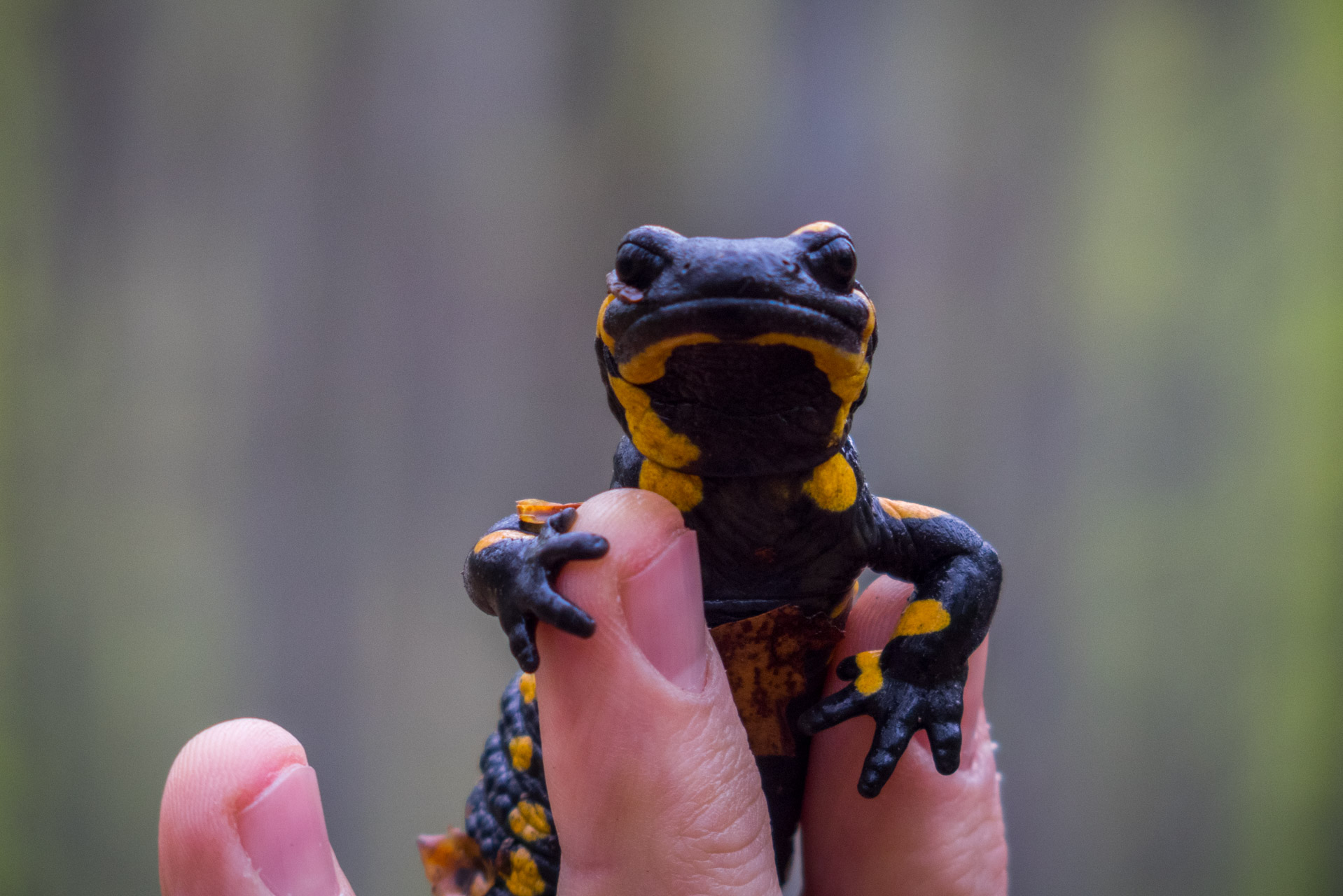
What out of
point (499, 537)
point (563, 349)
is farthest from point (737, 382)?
point (563, 349)

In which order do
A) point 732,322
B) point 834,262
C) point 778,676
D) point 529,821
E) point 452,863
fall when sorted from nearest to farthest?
point 732,322 < point 834,262 < point 778,676 < point 529,821 < point 452,863

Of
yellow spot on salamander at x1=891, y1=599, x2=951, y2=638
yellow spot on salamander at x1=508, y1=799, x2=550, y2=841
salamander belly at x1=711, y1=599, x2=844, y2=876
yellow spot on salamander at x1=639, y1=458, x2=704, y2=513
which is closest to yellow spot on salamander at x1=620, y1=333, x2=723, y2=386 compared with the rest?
yellow spot on salamander at x1=639, y1=458, x2=704, y2=513

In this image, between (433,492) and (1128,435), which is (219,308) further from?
(1128,435)

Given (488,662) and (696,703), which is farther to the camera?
(488,662)

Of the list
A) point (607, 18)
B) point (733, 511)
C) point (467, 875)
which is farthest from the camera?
point (607, 18)

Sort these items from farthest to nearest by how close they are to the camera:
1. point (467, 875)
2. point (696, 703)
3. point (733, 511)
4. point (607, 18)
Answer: point (607, 18), point (467, 875), point (733, 511), point (696, 703)

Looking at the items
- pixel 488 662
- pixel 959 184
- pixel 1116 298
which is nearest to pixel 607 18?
pixel 959 184

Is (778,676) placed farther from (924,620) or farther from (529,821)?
(529,821)
